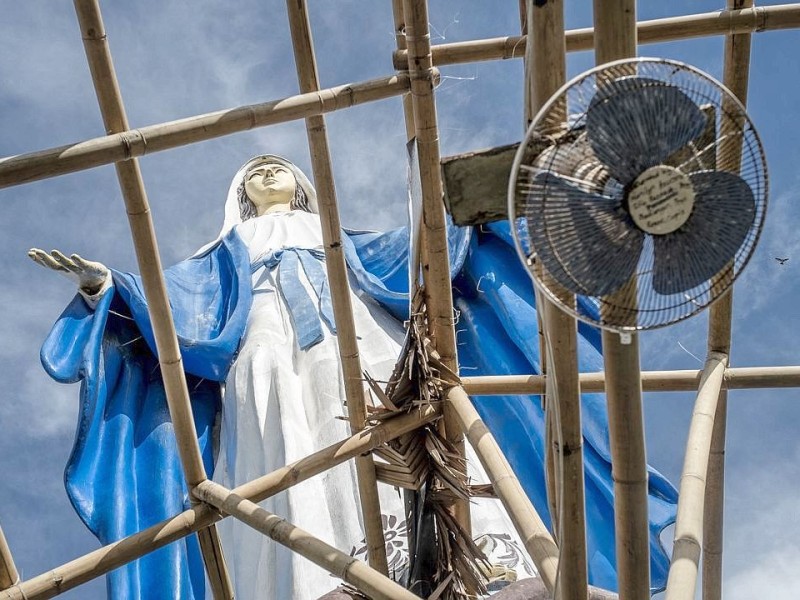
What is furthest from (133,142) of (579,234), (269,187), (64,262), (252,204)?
(252,204)

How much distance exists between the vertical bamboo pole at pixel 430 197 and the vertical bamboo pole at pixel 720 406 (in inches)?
53.3

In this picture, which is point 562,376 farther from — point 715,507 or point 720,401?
point 715,507

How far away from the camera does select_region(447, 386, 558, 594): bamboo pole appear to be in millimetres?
4309

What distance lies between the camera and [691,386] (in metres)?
5.77

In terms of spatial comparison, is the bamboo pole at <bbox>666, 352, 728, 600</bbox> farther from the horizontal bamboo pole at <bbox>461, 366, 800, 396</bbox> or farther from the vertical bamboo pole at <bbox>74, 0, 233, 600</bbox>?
the vertical bamboo pole at <bbox>74, 0, 233, 600</bbox>

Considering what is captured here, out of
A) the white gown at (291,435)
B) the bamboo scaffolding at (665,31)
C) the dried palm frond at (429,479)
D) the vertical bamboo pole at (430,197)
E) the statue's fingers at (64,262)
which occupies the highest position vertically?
the bamboo scaffolding at (665,31)

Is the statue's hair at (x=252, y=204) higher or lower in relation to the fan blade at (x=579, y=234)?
lower

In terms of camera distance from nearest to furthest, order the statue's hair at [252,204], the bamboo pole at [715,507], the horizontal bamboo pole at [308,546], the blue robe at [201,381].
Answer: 1. the horizontal bamboo pole at [308,546]
2. the bamboo pole at [715,507]
3. the blue robe at [201,381]
4. the statue's hair at [252,204]

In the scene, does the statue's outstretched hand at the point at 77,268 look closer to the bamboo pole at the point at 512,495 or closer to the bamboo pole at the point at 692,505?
the bamboo pole at the point at 512,495

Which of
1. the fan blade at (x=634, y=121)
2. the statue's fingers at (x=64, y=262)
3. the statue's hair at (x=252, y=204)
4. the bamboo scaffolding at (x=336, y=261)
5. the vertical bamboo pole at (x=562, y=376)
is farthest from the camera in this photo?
the statue's hair at (x=252, y=204)

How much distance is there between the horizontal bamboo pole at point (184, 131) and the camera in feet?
16.2

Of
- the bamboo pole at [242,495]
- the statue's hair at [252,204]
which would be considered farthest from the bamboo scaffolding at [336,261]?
the statue's hair at [252,204]

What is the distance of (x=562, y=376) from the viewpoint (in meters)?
3.97

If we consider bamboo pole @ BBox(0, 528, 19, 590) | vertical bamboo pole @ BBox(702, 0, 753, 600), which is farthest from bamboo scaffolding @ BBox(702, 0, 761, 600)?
bamboo pole @ BBox(0, 528, 19, 590)
